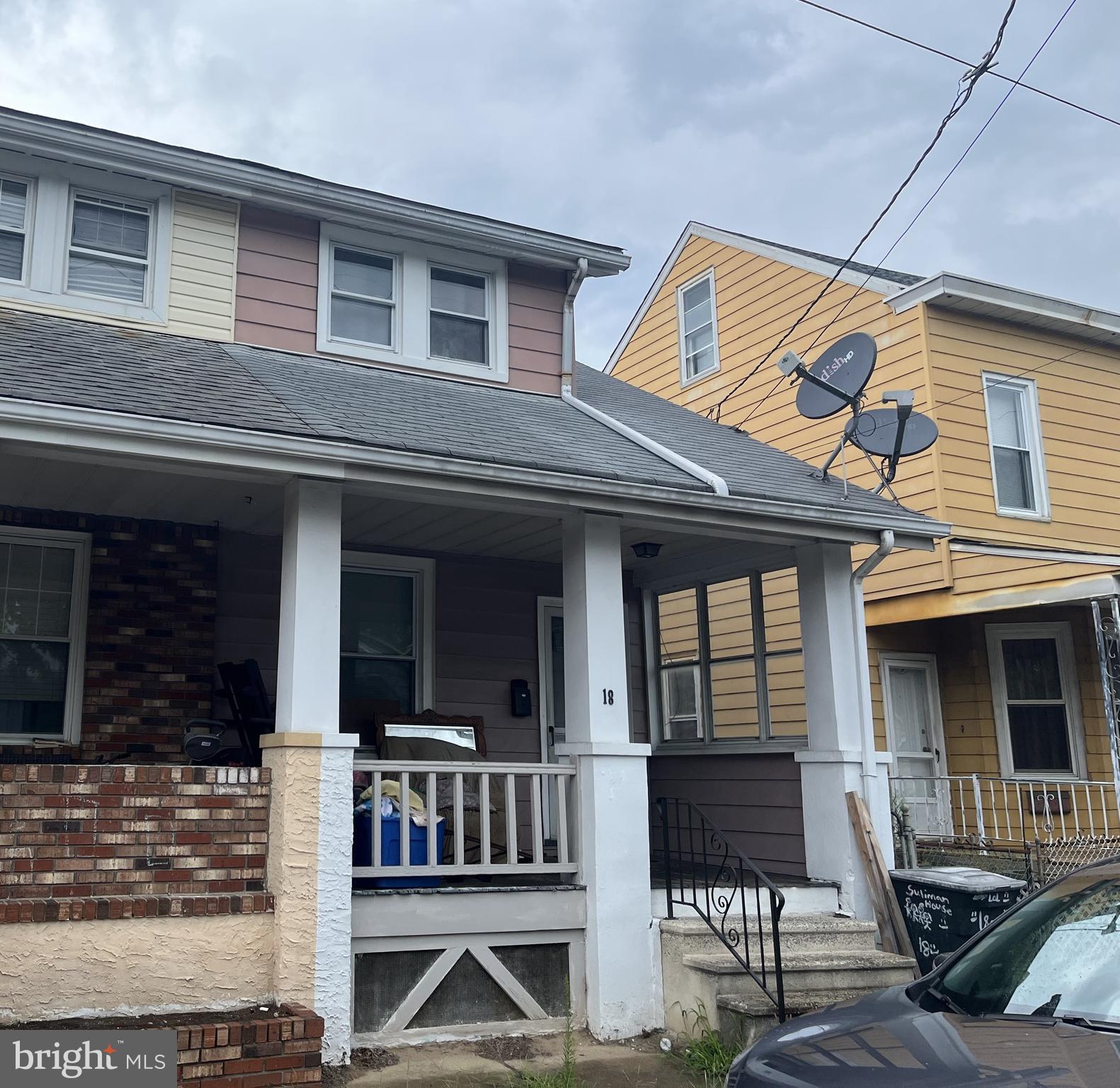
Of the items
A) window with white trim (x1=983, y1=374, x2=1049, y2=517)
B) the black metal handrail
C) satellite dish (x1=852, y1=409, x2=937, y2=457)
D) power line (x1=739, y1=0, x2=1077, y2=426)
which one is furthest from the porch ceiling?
window with white trim (x1=983, y1=374, x2=1049, y2=517)

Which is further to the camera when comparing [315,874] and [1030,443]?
[1030,443]

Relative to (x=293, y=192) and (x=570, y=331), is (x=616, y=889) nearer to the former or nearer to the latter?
(x=570, y=331)

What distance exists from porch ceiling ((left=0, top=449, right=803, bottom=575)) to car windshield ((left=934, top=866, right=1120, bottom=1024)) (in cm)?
377

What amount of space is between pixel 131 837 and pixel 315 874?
0.92m

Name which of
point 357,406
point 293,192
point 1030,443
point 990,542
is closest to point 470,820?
point 357,406

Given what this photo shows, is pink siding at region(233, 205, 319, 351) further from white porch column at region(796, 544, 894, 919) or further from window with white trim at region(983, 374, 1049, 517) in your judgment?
window with white trim at region(983, 374, 1049, 517)

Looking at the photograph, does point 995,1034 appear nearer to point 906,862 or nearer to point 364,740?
point 364,740

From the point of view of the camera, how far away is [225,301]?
8.04m

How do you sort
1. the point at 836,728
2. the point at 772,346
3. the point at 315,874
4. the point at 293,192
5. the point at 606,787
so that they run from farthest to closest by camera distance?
the point at 772,346
the point at 293,192
the point at 836,728
the point at 606,787
the point at 315,874

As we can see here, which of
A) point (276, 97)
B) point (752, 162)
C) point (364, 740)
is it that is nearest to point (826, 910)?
point (364, 740)

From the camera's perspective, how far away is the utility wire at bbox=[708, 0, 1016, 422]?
8.27m

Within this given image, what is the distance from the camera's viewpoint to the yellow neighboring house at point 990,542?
35.2ft

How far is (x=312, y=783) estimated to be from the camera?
575cm

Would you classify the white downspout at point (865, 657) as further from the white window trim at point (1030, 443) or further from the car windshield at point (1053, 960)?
the white window trim at point (1030, 443)
